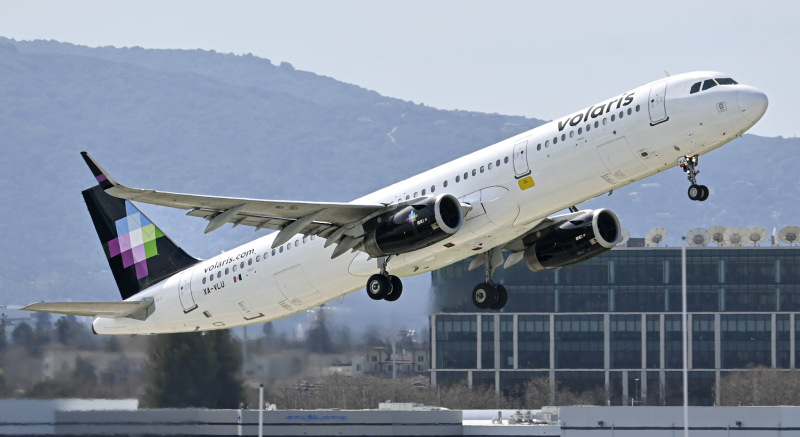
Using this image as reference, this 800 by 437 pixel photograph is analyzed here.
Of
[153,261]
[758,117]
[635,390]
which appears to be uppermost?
[758,117]

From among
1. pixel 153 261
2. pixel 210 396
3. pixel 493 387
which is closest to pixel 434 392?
pixel 493 387

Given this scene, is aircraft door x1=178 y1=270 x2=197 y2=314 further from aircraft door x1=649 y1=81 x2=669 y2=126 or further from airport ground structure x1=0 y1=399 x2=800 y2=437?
aircraft door x1=649 y1=81 x2=669 y2=126

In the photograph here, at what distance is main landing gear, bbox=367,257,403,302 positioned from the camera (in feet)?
146

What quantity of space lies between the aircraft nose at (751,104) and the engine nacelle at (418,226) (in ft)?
28.5

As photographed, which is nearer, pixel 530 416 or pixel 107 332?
pixel 107 332

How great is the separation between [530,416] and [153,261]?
138 feet

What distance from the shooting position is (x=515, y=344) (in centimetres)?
12056

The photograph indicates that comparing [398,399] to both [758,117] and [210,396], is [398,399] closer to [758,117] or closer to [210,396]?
[210,396]

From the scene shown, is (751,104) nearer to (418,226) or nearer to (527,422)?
(418,226)

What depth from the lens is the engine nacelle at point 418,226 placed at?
138 feet

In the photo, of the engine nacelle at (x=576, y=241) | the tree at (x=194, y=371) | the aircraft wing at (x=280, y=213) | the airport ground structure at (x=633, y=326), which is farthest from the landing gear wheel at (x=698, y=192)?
the airport ground structure at (x=633, y=326)

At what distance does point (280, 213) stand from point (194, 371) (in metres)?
16.5

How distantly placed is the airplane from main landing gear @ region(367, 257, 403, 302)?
43mm

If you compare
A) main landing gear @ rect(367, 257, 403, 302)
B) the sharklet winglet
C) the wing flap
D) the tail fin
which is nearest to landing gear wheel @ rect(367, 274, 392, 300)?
main landing gear @ rect(367, 257, 403, 302)
